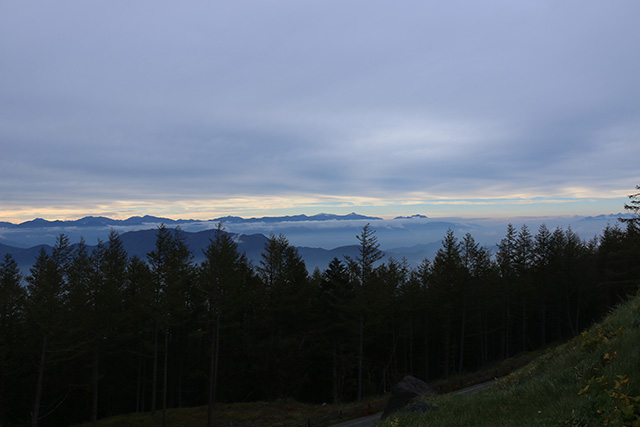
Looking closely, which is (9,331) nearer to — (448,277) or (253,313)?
(253,313)

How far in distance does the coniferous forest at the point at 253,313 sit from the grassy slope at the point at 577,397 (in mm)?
20826

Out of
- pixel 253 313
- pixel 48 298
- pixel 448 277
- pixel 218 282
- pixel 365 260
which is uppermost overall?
pixel 365 260

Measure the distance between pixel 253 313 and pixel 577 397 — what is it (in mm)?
34667

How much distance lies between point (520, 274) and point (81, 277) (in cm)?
4702

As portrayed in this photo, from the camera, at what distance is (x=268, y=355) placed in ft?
104

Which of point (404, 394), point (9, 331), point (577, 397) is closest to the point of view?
point (577, 397)

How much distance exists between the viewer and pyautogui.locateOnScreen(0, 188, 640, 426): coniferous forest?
1068 inches

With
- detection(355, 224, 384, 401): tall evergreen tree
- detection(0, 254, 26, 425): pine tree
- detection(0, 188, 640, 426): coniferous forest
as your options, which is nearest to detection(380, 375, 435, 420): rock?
detection(0, 188, 640, 426): coniferous forest

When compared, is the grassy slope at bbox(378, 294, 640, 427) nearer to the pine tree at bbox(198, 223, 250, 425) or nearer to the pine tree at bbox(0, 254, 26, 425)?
the pine tree at bbox(198, 223, 250, 425)

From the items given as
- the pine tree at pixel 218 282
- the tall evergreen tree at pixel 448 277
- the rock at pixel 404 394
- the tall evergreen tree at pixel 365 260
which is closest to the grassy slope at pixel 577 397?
the rock at pixel 404 394

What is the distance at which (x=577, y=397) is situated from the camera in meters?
6.57

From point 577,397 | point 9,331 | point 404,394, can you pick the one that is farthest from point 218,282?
point 577,397

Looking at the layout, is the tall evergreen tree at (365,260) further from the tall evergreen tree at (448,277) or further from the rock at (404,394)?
the rock at (404,394)

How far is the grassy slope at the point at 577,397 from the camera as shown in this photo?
570 cm
